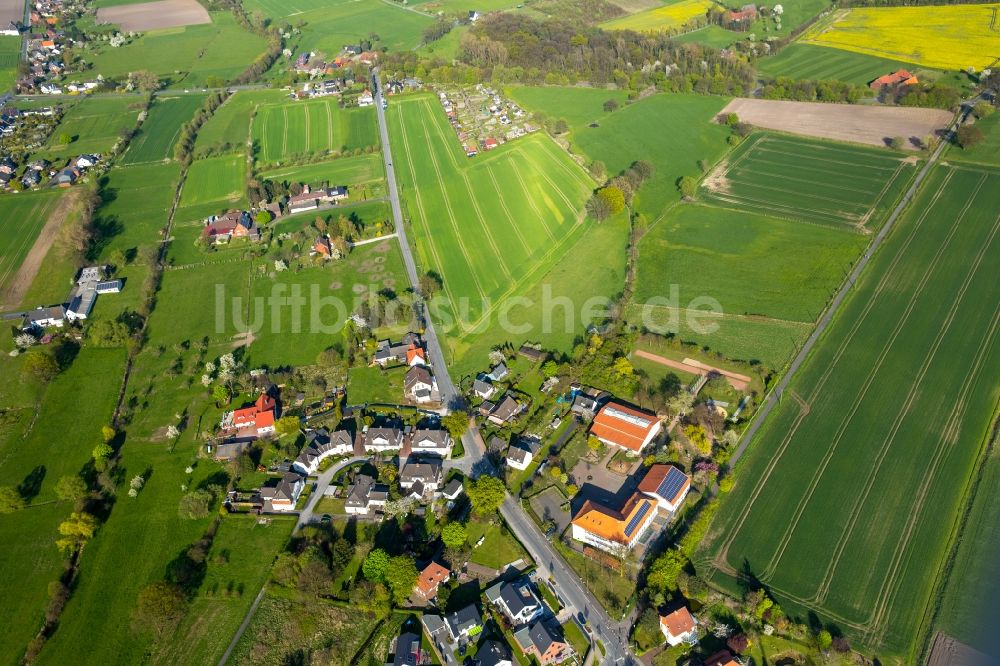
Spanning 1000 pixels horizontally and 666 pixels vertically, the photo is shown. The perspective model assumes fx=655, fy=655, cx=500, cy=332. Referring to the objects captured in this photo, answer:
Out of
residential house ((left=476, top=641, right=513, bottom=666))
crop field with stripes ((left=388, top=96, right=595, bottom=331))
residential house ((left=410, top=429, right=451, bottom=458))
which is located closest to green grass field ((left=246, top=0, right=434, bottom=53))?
crop field with stripes ((left=388, top=96, right=595, bottom=331))

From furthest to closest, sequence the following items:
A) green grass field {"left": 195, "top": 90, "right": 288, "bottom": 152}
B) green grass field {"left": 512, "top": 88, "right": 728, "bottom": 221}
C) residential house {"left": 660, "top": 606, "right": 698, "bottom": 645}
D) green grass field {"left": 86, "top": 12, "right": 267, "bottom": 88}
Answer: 1. green grass field {"left": 86, "top": 12, "right": 267, "bottom": 88}
2. green grass field {"left": 195, "top": 90, "right": 288, "bottom": 152}
3. green grass field {"left": 512, "top": 88, "right": 728, "bottom": 221}
4. residential house {"left": 660, "top": 606, "right": 698, "bottom": 645}

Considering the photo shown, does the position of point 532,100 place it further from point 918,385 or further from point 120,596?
point 120,596

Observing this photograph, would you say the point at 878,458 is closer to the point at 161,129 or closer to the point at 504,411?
the point at 504,411

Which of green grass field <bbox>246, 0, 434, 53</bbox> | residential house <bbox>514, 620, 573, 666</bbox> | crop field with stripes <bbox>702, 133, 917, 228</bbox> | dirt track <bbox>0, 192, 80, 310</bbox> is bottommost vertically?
residential house <bbox>514, 620, 573, 666</bbox>

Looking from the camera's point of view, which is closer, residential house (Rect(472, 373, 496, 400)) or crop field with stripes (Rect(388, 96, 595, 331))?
residential house (Rect(472, 373, 496, 400))

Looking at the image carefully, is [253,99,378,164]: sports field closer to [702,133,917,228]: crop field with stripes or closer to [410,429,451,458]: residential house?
[702,133,917,228]: crop field with stripes

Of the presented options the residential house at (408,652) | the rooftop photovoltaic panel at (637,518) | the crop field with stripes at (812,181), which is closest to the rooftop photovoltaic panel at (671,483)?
the rooftop photovoltaic panel at (637,518)

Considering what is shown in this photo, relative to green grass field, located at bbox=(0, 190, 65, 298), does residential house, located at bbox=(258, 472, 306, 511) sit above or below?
below

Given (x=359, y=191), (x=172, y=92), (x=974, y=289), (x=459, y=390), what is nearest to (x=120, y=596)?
(x=459, y=390)
